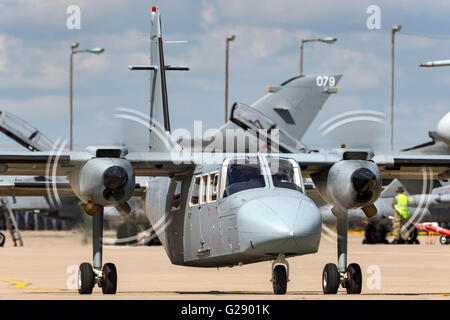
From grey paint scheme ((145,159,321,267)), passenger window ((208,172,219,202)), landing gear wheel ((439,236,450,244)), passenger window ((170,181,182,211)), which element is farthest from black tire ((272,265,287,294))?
landing gear wheel ((439,236,450,244))

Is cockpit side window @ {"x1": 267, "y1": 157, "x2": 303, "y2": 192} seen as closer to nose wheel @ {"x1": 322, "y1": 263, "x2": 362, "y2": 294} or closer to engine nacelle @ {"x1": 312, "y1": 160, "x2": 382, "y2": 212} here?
engine nacelle @ {"x1": 312, "y1": 160, "x2": 382, "y2": 212}

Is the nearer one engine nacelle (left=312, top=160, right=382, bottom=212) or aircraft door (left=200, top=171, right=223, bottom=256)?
aircraft door (left=200, top=171, right=223, bottom=256)

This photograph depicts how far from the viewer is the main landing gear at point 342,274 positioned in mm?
18422

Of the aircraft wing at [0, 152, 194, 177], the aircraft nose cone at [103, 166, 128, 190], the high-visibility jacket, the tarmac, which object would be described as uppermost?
the aircraft wing at [0, 152, 194, 177]

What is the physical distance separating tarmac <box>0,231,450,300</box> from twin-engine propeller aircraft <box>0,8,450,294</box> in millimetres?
660

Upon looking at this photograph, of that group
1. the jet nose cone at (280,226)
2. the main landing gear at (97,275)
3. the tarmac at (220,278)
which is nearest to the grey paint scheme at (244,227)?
the jet nose cone at (280,226)


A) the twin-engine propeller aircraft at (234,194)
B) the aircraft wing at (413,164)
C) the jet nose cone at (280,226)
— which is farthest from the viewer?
the aircraft wing at (413,164)

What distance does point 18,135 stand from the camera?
46.6 meters

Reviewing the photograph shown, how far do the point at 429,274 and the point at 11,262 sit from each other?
14.1 metres

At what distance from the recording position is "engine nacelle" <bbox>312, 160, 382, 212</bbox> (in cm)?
1777

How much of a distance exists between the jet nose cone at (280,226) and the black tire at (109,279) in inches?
137

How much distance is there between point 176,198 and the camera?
2003 cm

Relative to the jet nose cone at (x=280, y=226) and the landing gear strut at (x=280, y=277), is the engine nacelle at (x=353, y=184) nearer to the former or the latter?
the landing gear strut at (x=280, y=277)

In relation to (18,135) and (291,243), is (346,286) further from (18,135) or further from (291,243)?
(18,135)
